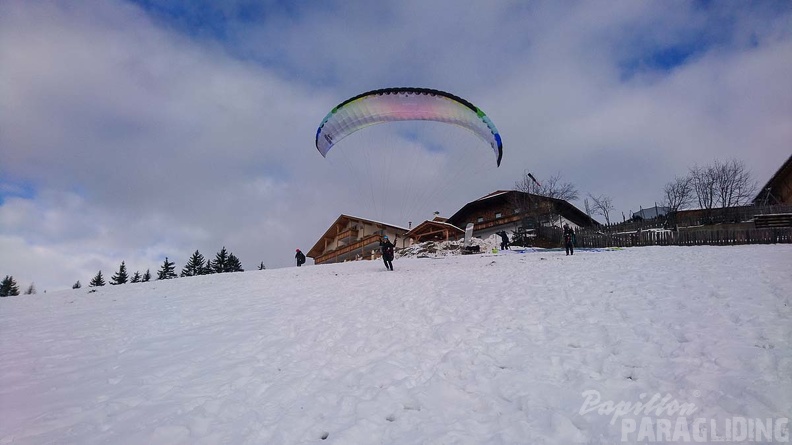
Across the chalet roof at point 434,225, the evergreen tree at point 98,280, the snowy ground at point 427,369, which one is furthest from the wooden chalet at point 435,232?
the evergreen tree at point 98,280

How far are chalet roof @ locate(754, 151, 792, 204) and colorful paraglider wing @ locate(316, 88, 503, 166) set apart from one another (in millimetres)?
29975

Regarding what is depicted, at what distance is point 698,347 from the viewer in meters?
4.69

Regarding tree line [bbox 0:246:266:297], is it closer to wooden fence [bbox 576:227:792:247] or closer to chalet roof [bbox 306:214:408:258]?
chalet roof [bbox 306:214:408:258]

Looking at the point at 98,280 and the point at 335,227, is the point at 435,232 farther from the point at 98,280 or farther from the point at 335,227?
the point at 98,280

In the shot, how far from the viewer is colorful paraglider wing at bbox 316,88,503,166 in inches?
605

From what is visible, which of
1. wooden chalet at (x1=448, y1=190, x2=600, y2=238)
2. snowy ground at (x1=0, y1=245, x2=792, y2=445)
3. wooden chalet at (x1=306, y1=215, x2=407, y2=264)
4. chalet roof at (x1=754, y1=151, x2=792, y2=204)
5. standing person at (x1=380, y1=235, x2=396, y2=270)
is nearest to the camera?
snowy ground at (x1=0, y1=245, x2=792, y2=445)

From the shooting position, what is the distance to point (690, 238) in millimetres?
20406

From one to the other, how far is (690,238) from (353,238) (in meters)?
33.2

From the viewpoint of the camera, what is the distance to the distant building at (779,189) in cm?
2936

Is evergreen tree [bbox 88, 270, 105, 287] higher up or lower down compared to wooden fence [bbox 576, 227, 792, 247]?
lower down

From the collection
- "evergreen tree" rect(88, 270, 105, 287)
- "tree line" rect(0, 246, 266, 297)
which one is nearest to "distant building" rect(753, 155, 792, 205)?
"tree line" rect(0, 246, 266, 297)

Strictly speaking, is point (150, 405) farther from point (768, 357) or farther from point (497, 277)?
point (497, 277)

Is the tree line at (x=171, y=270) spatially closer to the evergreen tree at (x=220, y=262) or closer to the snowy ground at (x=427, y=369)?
the evergreen tree at (x=220, y=262)

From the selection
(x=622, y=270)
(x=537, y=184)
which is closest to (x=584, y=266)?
(x=622, y=270)
